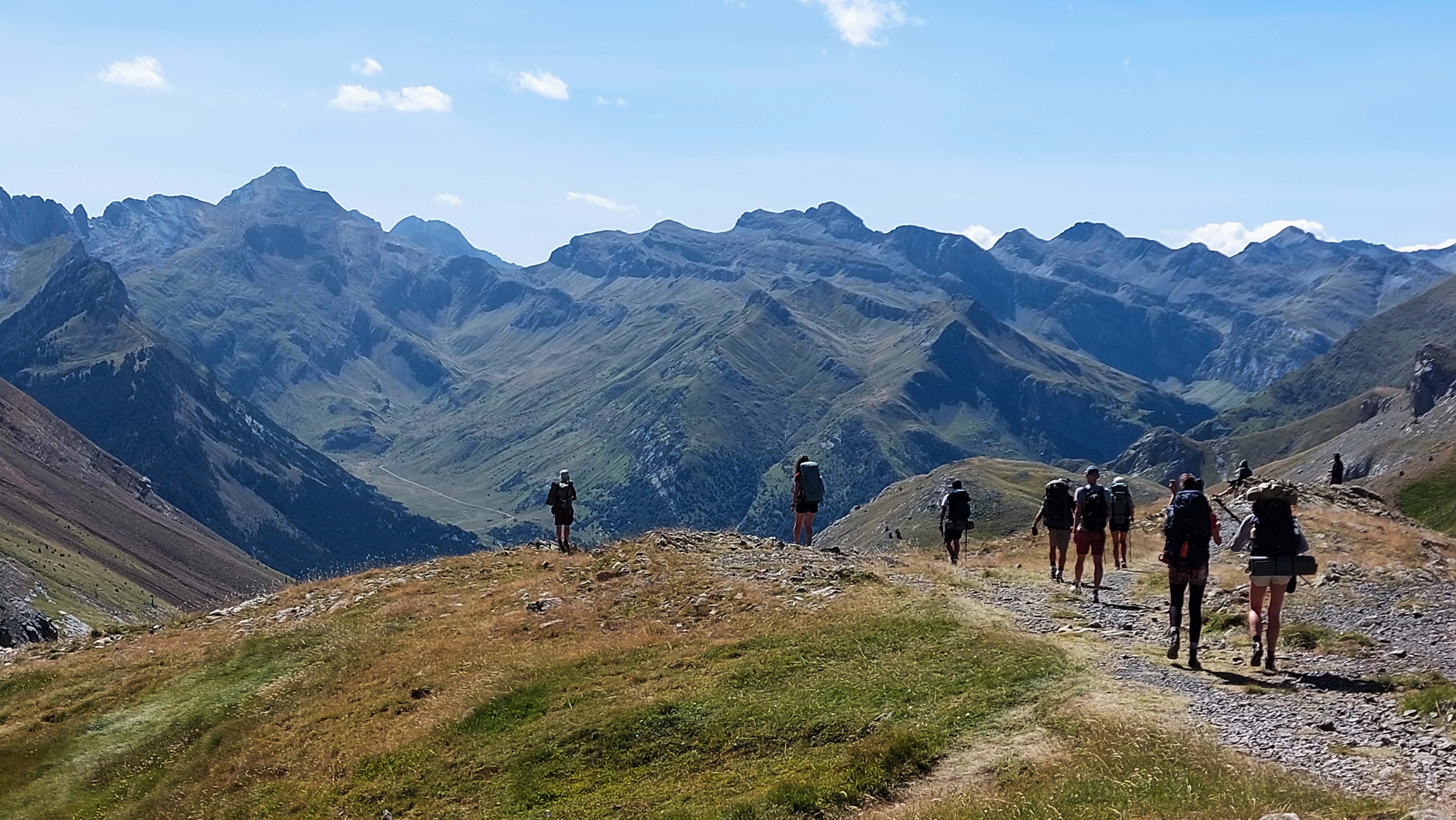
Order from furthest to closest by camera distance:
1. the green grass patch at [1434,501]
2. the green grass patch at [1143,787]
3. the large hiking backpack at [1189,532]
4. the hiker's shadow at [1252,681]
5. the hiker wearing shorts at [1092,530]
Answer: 1. the green grass patch at [1434,501]
2. the hiker wearing shorts at [1092,530]
3. the large hiking backpack at [1189,532]
4. the hiker's shadow at [1252,681]
5. the green grass patch at [1143,787]

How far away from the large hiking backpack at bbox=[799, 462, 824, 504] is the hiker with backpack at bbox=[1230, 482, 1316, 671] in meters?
17.5

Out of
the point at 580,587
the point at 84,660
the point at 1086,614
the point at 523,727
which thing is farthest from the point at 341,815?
the point at 84,660

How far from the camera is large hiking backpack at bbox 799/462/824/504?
38406 millimetres

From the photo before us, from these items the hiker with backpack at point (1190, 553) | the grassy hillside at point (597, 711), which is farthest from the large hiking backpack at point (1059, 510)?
the hiker with backpack at point (1190, 553)

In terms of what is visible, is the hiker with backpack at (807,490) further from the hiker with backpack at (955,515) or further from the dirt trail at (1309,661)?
the hiker with backpack at (955,515)

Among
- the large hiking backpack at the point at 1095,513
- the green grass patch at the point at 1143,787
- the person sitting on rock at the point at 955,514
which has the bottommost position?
the green grass patch at the point at 1143,787

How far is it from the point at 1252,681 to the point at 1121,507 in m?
17.9

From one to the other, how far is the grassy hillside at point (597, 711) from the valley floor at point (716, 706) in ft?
0.29

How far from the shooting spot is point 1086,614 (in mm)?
28812

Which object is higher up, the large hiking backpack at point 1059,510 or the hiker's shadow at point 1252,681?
the large hiking backpack at point 1059,510

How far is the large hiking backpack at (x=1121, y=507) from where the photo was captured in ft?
124

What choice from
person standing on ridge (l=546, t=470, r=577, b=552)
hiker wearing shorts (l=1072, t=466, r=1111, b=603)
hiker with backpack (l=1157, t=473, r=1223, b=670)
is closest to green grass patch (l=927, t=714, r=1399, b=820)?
hiker with backpack (l=1157, t=473, r=1223, b=670)

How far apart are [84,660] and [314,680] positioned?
14509 millimetres

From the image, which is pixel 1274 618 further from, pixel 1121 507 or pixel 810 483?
pixel 810 483
